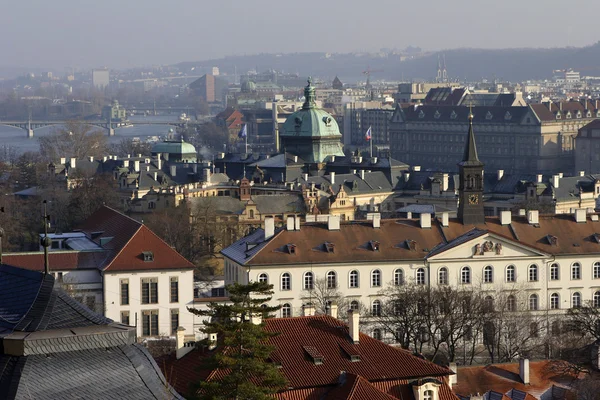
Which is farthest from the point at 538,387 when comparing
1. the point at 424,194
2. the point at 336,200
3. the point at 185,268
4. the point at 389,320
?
the point at 424,194

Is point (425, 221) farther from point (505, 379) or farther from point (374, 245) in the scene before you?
point (505, 379)

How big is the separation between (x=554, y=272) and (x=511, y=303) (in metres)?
3.46

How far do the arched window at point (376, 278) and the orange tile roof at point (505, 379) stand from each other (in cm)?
2510

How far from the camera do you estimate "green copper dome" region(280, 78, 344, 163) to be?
13150 centimetres

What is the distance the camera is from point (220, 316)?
3072 cm

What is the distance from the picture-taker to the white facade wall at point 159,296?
214 feet

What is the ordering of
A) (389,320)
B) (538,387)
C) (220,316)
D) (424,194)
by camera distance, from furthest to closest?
1. (424,194)
2. (389,320)
3. (538,387)
4. (220,316)

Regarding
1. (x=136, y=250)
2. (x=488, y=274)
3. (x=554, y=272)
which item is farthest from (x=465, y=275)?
(x=136, y=250)

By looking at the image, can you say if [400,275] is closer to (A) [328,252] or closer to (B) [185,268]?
(A) [328,252]

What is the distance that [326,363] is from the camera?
37750mm

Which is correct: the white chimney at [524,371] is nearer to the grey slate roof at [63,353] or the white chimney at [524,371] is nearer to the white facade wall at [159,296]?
the white facade wall at [159,296]

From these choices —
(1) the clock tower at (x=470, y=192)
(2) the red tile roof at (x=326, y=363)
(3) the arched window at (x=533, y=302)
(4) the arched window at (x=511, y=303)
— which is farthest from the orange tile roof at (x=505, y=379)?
(1) the clock tower at (x=470, y=192)

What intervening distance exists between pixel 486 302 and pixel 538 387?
21.9m

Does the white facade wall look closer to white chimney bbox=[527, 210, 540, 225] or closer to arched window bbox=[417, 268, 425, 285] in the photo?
arched window bbox=[417, 268, 425, 285]
